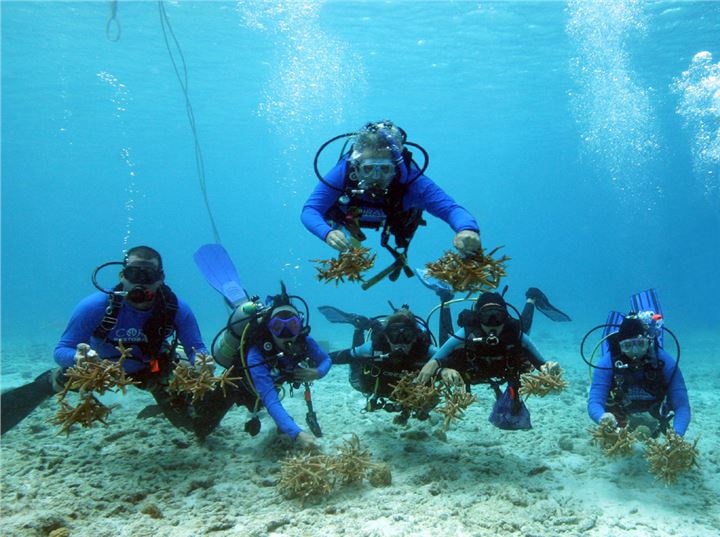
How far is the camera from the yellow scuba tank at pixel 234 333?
6125 millimetres

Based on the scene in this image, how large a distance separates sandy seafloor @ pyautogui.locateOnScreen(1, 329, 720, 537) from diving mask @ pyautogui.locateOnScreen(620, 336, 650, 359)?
138cm

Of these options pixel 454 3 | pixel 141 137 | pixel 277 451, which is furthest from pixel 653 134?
pixel 277 451

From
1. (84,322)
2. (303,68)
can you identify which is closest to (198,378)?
(84,322)

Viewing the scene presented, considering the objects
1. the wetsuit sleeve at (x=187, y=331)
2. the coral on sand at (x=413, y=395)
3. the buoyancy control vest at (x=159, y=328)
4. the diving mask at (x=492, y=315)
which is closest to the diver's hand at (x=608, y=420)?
the diving mask at (x=492, y=315)

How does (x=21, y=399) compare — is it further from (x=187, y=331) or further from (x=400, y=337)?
(x=400, y=337)

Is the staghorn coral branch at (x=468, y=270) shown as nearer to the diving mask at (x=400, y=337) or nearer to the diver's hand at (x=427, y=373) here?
the diver's hand at (x=427, y=373)

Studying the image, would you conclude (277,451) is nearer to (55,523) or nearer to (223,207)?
(55,523)

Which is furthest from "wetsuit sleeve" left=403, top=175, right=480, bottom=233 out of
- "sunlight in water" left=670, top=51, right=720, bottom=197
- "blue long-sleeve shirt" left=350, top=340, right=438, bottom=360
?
"sunlight in water" left=670, top=51, right=720, bottom=197

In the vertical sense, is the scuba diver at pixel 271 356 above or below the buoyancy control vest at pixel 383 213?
below

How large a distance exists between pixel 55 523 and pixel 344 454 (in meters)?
2.77

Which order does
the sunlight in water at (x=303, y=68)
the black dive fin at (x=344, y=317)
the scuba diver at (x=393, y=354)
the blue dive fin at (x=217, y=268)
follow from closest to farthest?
the scuba diver at (x=393, y=354)
the blue dive fin at (x=217, y=268)
the black dive fin at (x=344, y=317)
the sunlight in water at (x=303, y=68)

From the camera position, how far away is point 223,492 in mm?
5027

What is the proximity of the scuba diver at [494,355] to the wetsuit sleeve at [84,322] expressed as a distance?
3918mm

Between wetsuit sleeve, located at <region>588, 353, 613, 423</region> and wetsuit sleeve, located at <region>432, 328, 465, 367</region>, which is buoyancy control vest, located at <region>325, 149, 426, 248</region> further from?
wetsuit sleeve, located at <region>588, 353, 613, 423</region>
